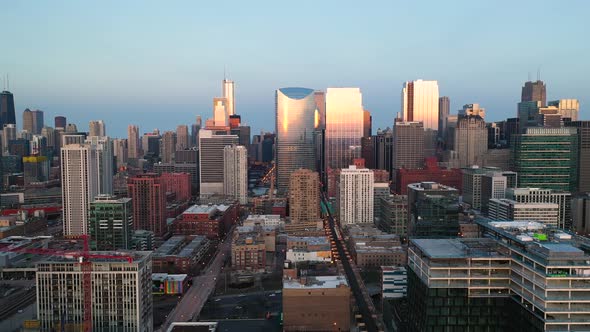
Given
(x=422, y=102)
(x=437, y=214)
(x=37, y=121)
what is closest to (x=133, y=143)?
(x=37, y=121)

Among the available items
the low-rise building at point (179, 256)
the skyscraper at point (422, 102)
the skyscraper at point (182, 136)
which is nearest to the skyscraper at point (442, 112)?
the skyscraper at point (422, 102)

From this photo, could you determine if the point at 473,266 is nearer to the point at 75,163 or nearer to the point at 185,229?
the point at 185,229

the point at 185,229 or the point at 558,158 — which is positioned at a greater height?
the point at 558,158

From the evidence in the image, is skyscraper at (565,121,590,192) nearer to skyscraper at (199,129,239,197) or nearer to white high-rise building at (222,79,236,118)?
skyscraper at (199,129,239,197)

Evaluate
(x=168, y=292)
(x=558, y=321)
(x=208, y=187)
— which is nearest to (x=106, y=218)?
(x=168, y=292)

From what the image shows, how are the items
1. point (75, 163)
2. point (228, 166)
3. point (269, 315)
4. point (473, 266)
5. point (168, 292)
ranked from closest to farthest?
point (473, 266)
point (269, 315)
point (168, 292)
point (75, 163)
point (228, 166)

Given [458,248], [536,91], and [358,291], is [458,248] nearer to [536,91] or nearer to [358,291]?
[358,291]

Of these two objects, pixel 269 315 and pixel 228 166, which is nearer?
pixel 269 315

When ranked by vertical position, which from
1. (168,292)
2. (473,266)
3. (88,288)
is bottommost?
(168,292)
